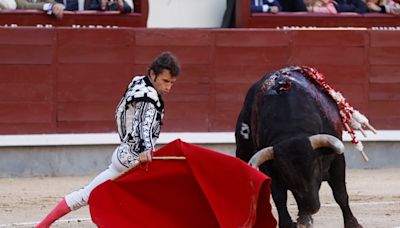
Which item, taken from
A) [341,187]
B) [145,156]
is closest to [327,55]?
[341,187]

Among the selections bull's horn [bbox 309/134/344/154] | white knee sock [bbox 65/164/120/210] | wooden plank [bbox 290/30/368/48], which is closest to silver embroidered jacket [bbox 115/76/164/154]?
white knee sock [bbox 65/164/120/210]

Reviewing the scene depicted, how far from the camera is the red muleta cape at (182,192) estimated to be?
230 inches

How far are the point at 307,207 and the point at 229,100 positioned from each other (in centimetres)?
431

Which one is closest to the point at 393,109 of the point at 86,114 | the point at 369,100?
the point at 369,100

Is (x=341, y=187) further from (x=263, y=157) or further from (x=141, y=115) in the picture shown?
(x=141, y=115)

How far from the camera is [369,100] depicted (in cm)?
1080

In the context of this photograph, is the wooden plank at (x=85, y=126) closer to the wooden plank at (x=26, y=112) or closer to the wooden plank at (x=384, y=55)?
the wooden plank at (x=26, y=112)

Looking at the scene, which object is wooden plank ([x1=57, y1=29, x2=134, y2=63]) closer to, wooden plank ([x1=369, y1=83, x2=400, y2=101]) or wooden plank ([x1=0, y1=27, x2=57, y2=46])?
wooden plank ([x1=0, y1=27, x2=57, y2=46])

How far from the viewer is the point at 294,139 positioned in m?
6.25

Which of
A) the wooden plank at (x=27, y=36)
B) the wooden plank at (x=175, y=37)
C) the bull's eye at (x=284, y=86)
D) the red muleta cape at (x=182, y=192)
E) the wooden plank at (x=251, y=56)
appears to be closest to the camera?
the red muleta cape at (x=182, y=192)

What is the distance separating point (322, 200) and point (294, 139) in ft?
7.81

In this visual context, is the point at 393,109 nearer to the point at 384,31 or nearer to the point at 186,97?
the point at 384,31

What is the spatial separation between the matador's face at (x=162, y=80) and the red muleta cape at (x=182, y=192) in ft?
0.87

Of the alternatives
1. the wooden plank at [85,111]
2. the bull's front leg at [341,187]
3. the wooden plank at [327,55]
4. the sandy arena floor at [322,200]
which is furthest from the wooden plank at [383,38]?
the bull's front leg at [341,187]
